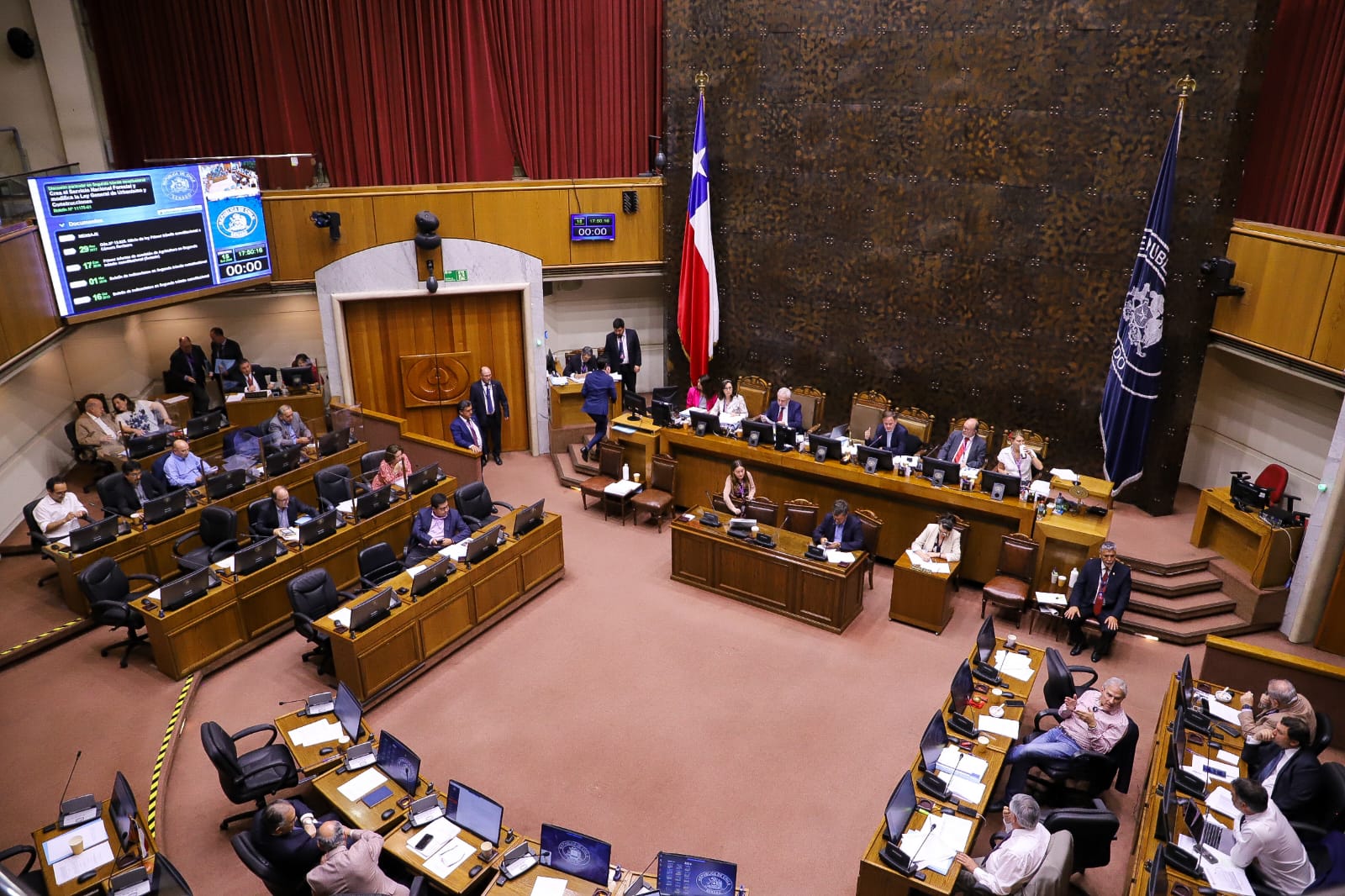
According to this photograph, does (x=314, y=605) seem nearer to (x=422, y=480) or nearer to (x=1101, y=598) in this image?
(x=422, y=480)

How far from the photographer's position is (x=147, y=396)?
13336mm

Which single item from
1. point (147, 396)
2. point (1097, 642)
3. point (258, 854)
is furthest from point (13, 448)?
point (1097, 642)

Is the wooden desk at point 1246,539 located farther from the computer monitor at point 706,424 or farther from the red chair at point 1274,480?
the computer monitor at point 706,424

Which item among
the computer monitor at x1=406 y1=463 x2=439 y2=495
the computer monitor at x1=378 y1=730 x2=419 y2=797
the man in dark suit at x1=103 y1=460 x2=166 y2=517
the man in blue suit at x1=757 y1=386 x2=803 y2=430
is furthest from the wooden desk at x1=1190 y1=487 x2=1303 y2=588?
the man in dark suit at x1=103 y1=460 x2=166 y2=517

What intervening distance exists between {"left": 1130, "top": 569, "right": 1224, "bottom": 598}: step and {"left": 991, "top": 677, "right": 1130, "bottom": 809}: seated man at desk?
11.0 feet

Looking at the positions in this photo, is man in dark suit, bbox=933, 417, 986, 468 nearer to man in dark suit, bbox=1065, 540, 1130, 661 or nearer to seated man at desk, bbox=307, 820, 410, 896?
man in dark suit, bbox=1065, 540, 1130, 661

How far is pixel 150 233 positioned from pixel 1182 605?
41.0 ft

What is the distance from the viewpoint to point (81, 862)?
5.45 meters

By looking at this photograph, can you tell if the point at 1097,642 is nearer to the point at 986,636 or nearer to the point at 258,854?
the point at 986,636

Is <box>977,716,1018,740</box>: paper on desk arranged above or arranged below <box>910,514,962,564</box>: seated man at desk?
below

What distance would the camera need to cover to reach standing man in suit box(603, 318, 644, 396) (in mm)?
13750

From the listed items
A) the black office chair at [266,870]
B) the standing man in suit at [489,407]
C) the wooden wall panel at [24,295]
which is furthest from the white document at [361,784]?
the standing man in suit at [489,407]

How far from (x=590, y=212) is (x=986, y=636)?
8.93 m

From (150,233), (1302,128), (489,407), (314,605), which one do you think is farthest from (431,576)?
(1302,128)
